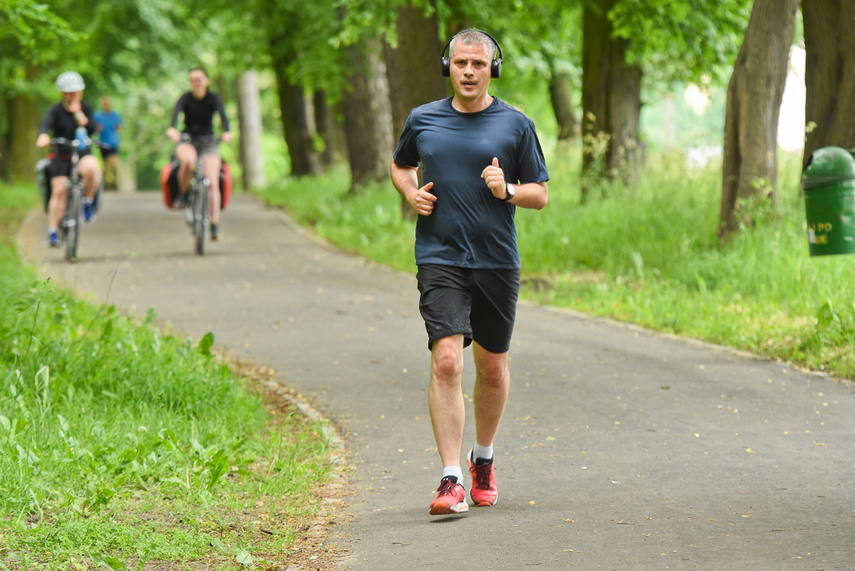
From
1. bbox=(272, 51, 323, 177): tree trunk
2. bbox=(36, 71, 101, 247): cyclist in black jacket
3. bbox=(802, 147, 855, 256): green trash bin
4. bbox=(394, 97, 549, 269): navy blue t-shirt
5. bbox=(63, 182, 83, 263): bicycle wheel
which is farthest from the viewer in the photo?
bbox=(272, 51, 323, 177): tree trunk

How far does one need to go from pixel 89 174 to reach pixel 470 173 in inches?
409

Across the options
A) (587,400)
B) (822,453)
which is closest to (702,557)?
(822,453)

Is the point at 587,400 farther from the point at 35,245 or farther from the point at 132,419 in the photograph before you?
the point at 35,245

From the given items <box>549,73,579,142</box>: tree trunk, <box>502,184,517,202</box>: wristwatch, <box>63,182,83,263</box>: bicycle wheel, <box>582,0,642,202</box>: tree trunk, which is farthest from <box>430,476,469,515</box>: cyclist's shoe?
<box>549,73,579,142</box>: tree trunk

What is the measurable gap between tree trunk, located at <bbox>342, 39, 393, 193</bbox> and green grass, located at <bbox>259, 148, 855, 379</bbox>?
3.51 m

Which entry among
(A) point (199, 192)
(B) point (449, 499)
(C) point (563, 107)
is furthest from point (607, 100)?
(B) point (449, 499)

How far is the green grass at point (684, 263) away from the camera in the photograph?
8.66 metres

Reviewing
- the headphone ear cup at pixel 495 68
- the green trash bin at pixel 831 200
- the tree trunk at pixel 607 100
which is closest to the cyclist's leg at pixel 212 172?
the tree trunk at pixel 607 100

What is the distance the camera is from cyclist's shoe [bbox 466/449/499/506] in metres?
5.02

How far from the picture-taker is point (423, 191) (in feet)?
15.8

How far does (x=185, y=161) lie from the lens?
47.4ft

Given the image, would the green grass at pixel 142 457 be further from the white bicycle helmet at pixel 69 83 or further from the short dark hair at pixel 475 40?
the white bicycle helmet at pixel 69 83

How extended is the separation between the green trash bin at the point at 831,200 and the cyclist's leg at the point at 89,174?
9.78 meters

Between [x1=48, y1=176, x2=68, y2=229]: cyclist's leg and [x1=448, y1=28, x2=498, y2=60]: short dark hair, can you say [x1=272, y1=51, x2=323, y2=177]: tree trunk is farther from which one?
[x1=448, y1=28, x2=498, y2=60]: short dark hair
